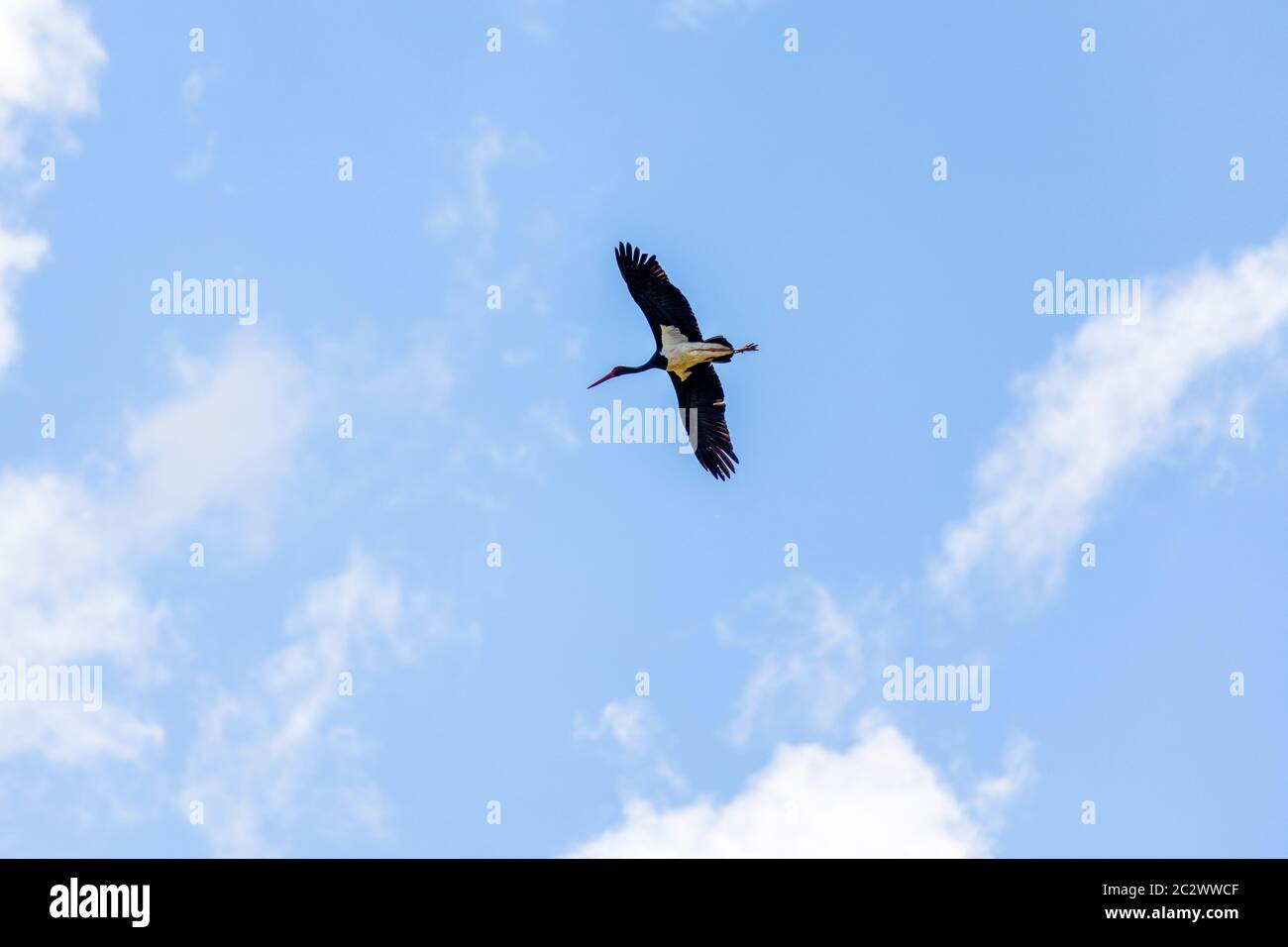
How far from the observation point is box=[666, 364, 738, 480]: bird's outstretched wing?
38812mm

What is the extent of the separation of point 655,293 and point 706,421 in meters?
3.47

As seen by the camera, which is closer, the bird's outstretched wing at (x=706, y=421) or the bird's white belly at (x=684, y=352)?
the bird's white belly at (x=684, y=352)

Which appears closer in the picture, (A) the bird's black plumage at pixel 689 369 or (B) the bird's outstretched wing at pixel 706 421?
(A) the bird's black plumage at pixel 689 369

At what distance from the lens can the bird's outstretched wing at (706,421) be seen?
38.8 metres

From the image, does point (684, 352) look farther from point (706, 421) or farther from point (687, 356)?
point (706, 421)

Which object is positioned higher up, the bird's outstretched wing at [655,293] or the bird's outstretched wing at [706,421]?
the bird's outstretched wing at [655,293]

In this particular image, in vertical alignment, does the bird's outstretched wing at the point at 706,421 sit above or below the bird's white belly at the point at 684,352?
below

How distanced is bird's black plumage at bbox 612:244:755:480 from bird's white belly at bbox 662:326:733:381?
11 centimetres

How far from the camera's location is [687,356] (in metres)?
37.9

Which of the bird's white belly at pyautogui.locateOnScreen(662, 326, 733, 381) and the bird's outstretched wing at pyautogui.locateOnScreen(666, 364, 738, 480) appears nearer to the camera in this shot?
the bird's white belly at pyautogui.locateOnScreen(662, 326, 733, 381)

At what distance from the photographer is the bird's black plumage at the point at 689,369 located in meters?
37.1
